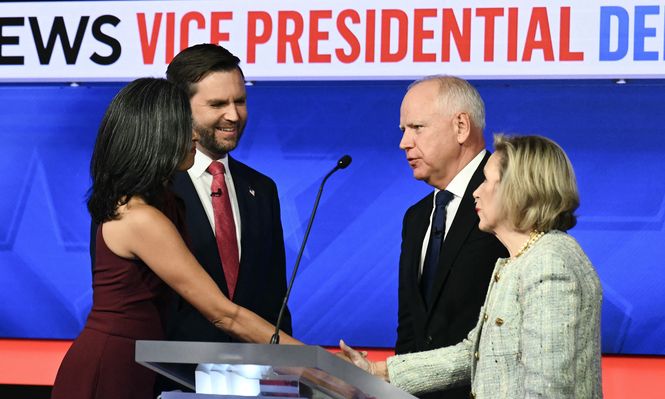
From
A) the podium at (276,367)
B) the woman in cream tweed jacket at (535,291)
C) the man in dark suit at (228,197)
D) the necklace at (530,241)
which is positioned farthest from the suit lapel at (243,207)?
the podium at (276,367)

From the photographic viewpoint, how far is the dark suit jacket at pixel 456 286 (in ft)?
10.3

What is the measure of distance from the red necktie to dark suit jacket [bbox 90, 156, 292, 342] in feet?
0.07

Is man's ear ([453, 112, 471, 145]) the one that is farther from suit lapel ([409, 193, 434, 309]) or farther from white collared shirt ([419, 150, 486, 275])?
suit lapel ([409, 193, 434, 309])

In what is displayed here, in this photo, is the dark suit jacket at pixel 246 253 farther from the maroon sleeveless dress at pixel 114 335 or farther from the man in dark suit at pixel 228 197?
the maroon sleeveless dress at pixel 114 335

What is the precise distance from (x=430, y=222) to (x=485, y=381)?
39.6 inches

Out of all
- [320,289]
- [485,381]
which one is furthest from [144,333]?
[320,289]

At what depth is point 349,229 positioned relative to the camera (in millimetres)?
A: 4656

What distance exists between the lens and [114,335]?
2664 millimetres

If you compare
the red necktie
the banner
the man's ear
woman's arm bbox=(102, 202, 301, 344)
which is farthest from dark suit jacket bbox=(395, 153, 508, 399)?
the banner

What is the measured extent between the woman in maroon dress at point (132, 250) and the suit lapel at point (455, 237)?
71cm

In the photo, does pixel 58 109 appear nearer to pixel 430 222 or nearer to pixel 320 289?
pixel 320 289

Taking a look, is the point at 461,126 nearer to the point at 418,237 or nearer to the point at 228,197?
the point at 418,237

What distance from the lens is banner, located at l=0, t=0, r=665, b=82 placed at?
4375mm

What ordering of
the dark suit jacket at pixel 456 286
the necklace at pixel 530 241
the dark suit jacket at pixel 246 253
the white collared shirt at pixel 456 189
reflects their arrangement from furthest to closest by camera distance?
1. the white collared shirt at pixel 456 189
2. the dark suit jacket at pixel 246 253
3. the dark suit jacket at pixel 456 286
4. the necklace at pixel 530 241
